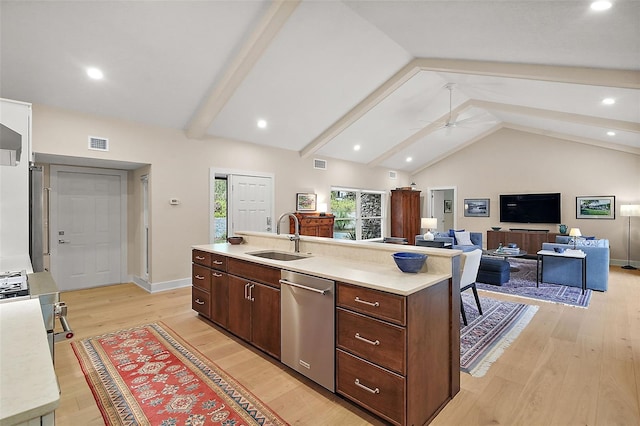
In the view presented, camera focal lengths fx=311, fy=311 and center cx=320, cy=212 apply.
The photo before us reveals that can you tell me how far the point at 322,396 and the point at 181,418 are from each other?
0.94 m

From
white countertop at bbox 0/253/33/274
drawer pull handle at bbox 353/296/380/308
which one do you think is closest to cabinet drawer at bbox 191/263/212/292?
white countertop at bbox 0/253/33/274

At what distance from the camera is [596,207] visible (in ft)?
24.3

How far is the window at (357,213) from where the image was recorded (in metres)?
8.47

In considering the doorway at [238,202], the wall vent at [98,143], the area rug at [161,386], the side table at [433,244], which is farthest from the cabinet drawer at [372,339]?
the wall vent at [98,143]

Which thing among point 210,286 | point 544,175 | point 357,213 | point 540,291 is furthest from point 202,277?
point 544,175

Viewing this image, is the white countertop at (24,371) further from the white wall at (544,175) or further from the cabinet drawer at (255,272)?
the white wall at (544,175)

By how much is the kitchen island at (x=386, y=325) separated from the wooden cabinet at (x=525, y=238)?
697 centimetres

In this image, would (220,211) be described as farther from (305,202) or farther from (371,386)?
(371,386)

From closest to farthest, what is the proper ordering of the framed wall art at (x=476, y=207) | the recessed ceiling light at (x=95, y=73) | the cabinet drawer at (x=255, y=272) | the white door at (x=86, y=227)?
the cabinet drawer at (x=255, y=272) < the recessed ceiling light at (x=95, y=73) < the white door at (x=86, y=227) < the framed wall art at (x=476, y=207)

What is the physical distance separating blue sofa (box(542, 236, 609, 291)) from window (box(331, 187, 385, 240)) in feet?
14.7

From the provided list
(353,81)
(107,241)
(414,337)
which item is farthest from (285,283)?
(107,241)

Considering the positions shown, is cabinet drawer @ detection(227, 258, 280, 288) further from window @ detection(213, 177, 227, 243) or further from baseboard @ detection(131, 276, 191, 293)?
window @ detection(213, 177, 227, 243)

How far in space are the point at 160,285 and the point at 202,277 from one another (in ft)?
6.27

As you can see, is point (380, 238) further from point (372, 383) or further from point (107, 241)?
point (372, 383)
